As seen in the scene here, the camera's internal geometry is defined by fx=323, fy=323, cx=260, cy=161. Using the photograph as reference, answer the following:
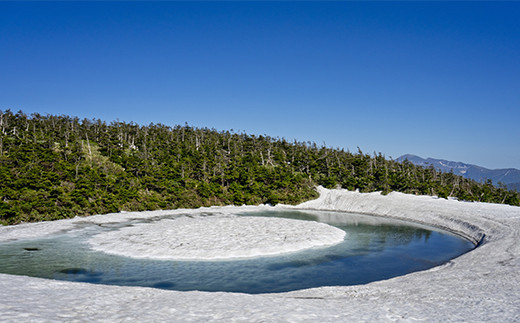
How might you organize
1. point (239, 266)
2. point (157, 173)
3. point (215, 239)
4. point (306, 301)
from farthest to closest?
point (157, 173)
point (215, 239)
point (239, 266)
point (306, 301)

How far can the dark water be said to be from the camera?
63.9ft

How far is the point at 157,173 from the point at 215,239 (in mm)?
37844

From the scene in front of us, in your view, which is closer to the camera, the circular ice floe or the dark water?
the dark water

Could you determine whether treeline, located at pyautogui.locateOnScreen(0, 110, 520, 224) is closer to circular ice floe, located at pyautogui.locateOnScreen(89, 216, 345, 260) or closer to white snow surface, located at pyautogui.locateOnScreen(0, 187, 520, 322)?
circular ice floe, located at pyautogui.locateOnScreen(89, 216, 345, 260)

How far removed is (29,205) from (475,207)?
6117 cm

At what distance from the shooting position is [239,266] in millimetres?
22438

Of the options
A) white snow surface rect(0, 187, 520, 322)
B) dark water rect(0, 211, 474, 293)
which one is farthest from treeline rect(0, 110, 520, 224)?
white snow surface rect(0, 187, 520, 322)

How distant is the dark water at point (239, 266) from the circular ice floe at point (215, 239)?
1220 millimetres

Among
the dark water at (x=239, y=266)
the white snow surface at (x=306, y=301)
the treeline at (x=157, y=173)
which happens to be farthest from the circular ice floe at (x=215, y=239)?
the treeline at (x=157, y=173)

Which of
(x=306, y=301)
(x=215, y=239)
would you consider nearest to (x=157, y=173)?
(x=215, y=239)

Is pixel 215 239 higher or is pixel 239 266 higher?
pixel 215 239

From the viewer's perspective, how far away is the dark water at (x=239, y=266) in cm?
1948

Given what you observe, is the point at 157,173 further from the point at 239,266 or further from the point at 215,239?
the point at 239,266

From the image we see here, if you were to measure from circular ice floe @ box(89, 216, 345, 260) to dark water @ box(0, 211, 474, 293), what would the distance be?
48.0 inches
